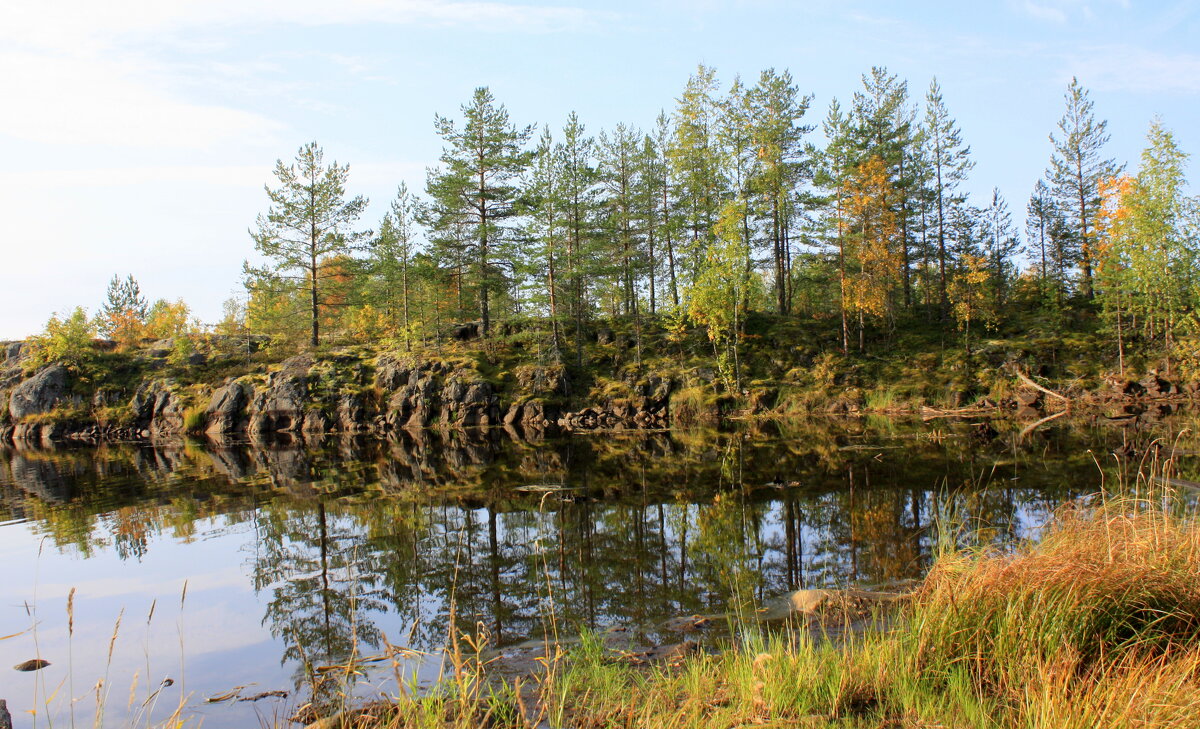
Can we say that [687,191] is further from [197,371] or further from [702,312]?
[197,371]

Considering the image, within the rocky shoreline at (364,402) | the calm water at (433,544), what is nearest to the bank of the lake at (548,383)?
the rocky shoreline at (364,402)

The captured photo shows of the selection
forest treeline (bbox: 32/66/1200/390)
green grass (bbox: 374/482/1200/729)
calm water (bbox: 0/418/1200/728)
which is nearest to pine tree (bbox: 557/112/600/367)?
forest treeline (bbox: 32/66/1200/390)

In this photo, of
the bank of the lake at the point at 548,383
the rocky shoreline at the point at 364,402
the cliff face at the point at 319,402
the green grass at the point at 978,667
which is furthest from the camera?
the cliff face at the point at 319,402

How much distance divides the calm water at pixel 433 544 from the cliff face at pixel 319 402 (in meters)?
13.7

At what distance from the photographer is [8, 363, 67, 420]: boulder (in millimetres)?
44656

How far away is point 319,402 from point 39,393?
2069 cm

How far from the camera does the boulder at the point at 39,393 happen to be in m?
44.7

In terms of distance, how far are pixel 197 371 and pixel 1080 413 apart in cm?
5063

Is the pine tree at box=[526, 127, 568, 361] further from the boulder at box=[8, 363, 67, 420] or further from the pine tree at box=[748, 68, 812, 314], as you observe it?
the boulder at box=[8, 363, 67, 420]

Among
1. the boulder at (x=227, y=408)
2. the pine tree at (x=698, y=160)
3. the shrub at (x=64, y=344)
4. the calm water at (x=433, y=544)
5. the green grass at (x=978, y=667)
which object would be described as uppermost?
the pine tree at (x=698, y=160)

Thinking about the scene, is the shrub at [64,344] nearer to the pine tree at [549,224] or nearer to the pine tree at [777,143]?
the pine tree at [549,224]

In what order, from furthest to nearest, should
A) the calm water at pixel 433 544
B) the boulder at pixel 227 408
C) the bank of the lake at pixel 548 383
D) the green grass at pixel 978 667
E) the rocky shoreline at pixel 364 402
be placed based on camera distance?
the boulder at pixel 227 408
the rocky shoreline at pixel 364 402
the bank of the lake at pixel 548 383
the calm water at pixel 433 544
the green grass at pixel 978 667

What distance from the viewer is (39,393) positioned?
148 ft

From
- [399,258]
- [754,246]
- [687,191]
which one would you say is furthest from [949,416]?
[399,258]
